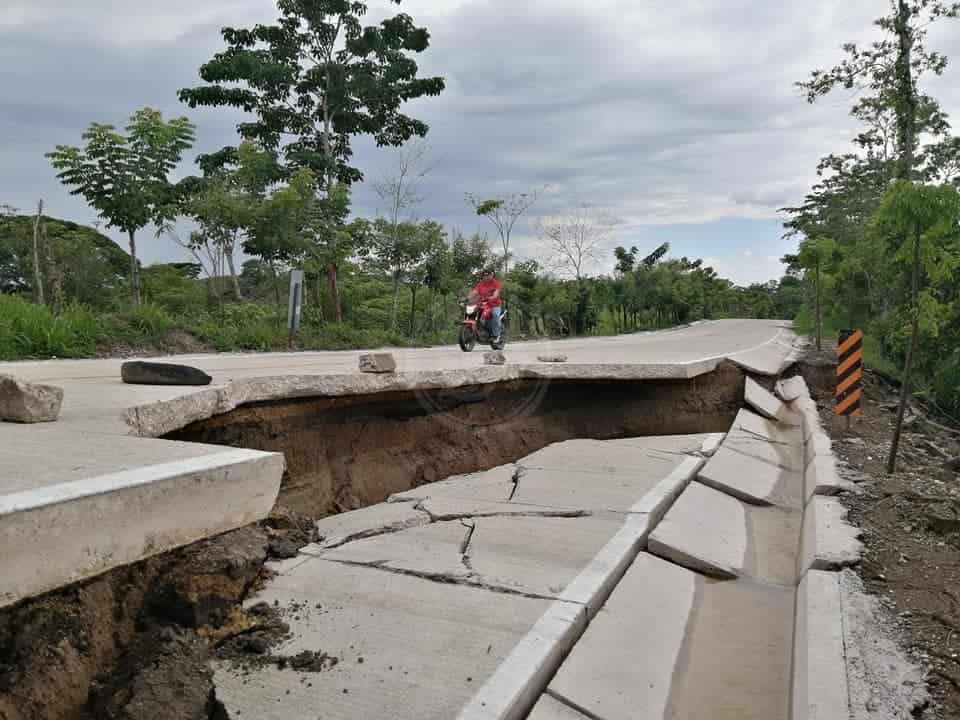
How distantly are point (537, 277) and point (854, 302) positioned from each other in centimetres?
1262

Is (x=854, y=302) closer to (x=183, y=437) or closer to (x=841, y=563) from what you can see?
(x=841, y=563)

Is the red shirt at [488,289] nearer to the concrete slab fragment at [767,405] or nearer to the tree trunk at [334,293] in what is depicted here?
the concrete slab fragment at [767,405]

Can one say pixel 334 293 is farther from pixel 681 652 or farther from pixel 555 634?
pixel 555 634

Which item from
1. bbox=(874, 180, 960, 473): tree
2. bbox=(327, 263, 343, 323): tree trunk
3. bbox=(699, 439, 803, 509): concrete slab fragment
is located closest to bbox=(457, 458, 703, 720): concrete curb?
bbox=(699, 439, 803, 509): concrete slab fragment

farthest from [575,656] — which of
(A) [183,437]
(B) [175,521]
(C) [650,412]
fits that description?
(C) [650,412]

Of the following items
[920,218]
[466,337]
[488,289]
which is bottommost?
[466,337]

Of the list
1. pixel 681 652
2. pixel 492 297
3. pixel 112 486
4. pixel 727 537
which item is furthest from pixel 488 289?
pixel 112 486

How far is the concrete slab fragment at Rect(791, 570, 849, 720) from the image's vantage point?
249 centimetres

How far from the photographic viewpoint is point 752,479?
623 cm

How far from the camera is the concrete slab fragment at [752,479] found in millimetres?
5789

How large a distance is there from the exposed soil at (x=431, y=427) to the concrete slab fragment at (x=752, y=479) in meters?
A: 2.10

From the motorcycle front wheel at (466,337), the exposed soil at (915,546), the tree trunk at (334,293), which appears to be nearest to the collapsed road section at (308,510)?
the exposed soil at (915,546)

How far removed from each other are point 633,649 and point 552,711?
692 millimetres

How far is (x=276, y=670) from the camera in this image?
2.40 metres
